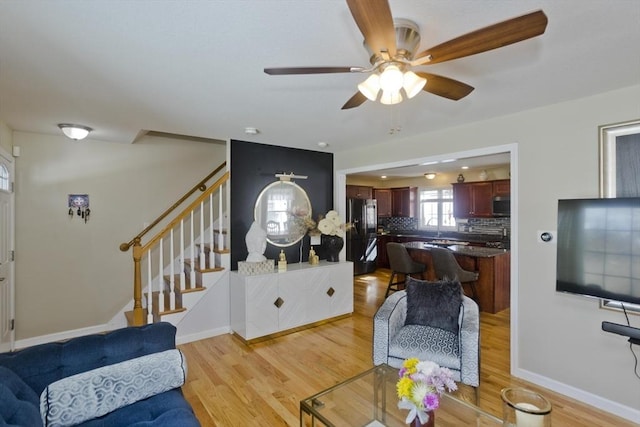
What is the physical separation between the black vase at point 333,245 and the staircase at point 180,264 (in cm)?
134

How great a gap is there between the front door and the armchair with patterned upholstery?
361 centimetres

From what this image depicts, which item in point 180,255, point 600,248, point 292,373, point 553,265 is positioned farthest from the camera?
point 180,255

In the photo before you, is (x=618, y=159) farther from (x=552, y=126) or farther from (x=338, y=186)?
(x=338, y=186)

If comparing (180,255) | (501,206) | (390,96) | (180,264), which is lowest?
(180,264)

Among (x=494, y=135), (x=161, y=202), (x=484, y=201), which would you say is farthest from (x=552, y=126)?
(x=161, y=202)

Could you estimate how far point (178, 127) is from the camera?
10.5ft

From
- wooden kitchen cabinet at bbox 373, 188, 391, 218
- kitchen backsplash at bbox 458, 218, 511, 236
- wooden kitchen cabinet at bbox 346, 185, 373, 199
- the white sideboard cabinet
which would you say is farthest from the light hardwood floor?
wooden kitchen cabinet at bbox 373, 188, 391, 218

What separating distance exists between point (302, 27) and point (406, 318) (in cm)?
239

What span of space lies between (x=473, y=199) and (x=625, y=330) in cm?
471

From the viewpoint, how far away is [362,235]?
708 centimetres

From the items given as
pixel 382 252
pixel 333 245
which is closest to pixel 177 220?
pixel 333 245

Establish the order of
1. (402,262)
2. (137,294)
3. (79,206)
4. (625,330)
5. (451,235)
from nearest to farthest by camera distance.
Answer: (625,330) < (137,294) < (79,206) < (402,262) < (451,235)

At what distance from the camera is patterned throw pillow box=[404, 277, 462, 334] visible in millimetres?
2564

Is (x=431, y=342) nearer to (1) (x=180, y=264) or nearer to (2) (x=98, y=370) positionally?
(2) (x=98, y=370)
